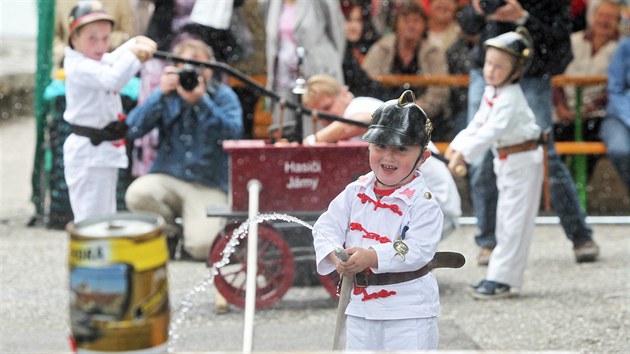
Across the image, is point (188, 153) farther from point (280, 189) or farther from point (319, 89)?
point (280, 189)

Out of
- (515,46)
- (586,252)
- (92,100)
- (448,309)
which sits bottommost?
(448,309)

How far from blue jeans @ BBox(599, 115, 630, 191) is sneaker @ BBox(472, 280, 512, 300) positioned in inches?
90.8

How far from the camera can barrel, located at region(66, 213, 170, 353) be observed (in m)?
2.42

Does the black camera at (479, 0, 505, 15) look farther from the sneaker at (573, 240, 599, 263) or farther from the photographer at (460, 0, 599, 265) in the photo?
the sneaker at (573, 240, 599, 263)

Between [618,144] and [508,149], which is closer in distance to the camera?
[508,149]

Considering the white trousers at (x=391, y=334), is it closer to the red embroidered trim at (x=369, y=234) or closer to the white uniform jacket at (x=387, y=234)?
the white uniform jacket at (x=387, y=234)

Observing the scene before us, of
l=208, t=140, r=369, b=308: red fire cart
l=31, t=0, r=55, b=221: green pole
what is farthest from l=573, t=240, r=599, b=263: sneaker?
l=31, t=0, r=55, b=221: green pole

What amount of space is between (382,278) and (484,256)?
3.93 meters

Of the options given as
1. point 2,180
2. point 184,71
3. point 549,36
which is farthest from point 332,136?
point 2,180

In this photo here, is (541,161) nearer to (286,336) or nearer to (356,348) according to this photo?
(286,336)

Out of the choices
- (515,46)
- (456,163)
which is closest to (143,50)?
(456,163)

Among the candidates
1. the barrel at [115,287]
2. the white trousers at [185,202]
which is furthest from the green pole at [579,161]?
the barrel at [115,287]

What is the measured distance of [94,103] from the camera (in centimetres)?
650

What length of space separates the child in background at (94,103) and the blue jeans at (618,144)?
12.5ft
